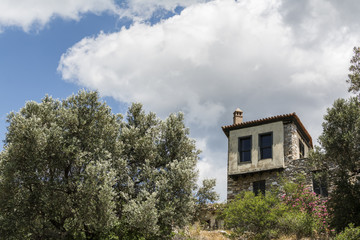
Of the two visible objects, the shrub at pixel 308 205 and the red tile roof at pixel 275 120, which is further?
the red tile roof at pixel 275 120

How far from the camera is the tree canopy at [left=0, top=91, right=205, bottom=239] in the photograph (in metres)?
15.2

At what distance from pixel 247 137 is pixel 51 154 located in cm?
1413

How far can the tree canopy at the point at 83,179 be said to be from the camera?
15250 millimetres

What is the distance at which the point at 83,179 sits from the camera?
15.7 meters

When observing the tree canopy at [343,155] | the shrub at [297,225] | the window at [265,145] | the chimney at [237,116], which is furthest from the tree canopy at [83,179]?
the chimney at [237,116]

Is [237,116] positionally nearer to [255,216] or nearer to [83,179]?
[255,216]

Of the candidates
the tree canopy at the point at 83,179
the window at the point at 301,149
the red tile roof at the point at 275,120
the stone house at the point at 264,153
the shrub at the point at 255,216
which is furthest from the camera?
the window at the point at 301,149

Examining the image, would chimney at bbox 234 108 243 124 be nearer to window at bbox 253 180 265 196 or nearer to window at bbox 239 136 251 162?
window at bbox 239 136 251 162

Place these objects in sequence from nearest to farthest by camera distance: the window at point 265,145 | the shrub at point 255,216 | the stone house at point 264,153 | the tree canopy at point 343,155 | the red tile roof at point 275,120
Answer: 1. the tree canopy at point 343,155
2. the shrub at point 255,216
3. the stone house at point 264,153
4. the red tile roof at point 275,120
5. the window at point 265,145

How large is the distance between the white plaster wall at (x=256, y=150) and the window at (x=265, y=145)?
252 millimetres

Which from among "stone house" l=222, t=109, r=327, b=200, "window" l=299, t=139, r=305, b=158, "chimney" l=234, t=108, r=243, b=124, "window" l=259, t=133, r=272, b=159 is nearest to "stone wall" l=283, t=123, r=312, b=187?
"stone house" l=222, t=109, r=327, b=200

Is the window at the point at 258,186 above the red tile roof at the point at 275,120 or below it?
below

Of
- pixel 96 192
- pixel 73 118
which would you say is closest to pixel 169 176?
pixel 96 192

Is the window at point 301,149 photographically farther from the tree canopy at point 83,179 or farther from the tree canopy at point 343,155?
the tree canopy at point 83,179
